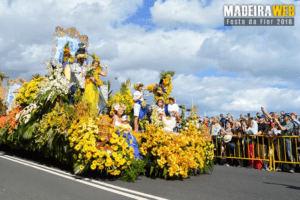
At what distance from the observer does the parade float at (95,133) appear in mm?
5559

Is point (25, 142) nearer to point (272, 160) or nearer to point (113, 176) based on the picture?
point (113, 176)

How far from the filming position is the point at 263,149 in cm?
917

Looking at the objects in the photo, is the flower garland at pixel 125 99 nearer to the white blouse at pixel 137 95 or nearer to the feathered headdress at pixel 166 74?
the white blouse at pixel 137 95

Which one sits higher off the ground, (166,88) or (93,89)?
(166,88)

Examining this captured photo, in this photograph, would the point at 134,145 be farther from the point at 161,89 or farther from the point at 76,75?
the point at 161,89

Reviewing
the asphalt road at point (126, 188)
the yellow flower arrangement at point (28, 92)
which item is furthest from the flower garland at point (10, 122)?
the asphalt road at point (126, 188)

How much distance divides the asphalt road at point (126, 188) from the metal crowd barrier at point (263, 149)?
235 centimetres

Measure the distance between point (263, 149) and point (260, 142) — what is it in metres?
0.34

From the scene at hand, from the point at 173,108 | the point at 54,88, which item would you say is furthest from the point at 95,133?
the point at 173,108

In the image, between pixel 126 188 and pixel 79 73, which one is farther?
pixel 79 73

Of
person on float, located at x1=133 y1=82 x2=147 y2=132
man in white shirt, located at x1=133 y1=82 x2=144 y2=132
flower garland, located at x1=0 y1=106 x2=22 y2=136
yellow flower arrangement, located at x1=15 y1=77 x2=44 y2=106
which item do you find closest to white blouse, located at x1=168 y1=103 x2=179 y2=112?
person on float, located at x1=133 y1=82 x2=147 y2=132

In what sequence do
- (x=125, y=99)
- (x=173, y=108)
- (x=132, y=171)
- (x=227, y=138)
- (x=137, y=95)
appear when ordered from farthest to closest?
(x=227, y=138) < (x=125, y=99) < (x=173, y=108) < (x=137, y=95) < (x=132, y=171)

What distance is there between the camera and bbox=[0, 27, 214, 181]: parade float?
5.56 m

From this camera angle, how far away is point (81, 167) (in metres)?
5.44
